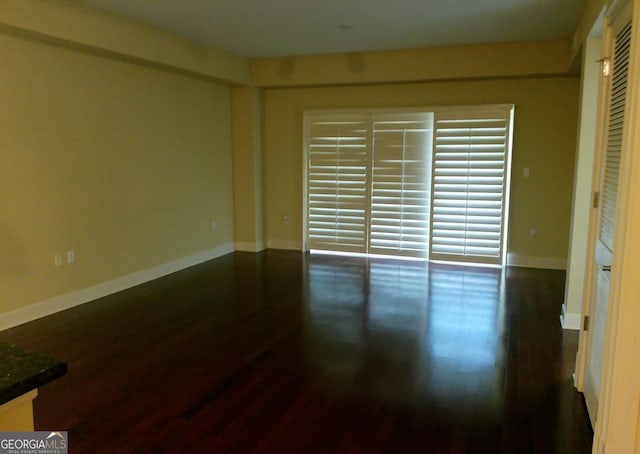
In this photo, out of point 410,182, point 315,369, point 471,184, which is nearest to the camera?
point 315,369

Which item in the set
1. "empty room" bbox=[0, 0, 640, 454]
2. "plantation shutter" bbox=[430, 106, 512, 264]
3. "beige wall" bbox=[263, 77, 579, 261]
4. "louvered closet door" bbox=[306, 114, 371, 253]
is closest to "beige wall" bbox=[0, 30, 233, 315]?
"empty room" bbox=[0, 0, 640, 454]

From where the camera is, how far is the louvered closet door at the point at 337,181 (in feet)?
22.5

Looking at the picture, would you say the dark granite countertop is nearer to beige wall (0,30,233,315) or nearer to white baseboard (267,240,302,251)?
beige wall (0,30,233,315)

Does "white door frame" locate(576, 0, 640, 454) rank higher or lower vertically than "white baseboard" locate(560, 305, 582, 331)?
higher

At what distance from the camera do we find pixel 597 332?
267 centimetres

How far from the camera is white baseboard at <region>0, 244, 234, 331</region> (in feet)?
13.5

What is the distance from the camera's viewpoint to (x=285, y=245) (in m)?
7.48

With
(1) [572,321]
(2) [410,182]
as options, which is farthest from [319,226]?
(1) [572,321]

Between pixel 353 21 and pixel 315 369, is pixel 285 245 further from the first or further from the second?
pixel 315 369

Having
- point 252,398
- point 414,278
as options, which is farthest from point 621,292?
point 414,278

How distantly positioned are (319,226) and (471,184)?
221 cm

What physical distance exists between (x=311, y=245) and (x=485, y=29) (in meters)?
3.66

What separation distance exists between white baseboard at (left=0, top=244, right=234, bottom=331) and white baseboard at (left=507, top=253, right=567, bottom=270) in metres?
3.98

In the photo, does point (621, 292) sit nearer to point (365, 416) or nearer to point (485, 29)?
point (365, 416)
